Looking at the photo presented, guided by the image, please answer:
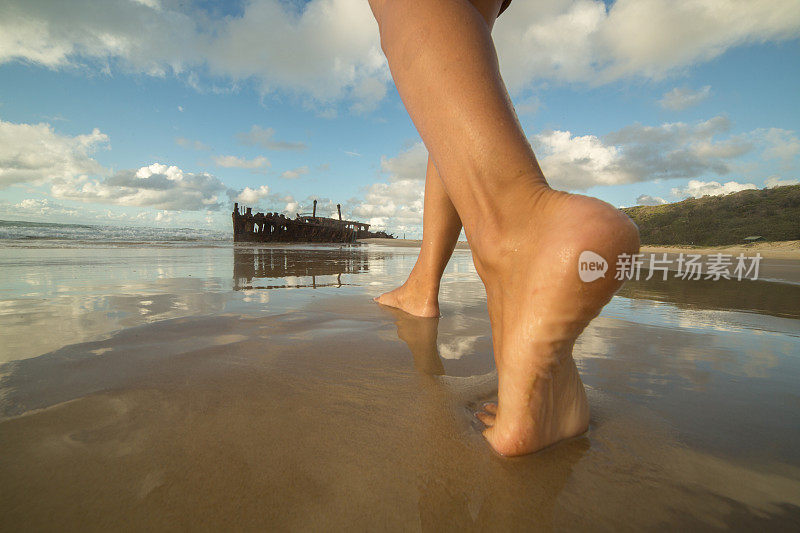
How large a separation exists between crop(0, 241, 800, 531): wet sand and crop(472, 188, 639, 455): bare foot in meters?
0.04

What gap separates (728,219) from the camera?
15.0 m

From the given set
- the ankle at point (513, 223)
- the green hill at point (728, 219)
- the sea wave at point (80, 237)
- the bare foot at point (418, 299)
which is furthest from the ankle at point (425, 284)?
the green hill at point (728, 219)

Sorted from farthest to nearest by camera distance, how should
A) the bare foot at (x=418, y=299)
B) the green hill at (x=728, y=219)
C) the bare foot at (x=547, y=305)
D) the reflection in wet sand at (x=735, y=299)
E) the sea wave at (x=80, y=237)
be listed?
the green hill at (x=728, y=219)
the sea wave at (x=80, y=237)
the reflection in wet sand at (x=735, y=299)
the bare foot at (x=418, y=299)
the bare foot at (x=547, y=305)

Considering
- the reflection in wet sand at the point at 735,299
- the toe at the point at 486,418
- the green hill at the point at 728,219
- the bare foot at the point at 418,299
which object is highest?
the green hill at the point at 728,219

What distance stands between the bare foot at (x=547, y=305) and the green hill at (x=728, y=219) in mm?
16517

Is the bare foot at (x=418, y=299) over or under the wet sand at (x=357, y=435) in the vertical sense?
over

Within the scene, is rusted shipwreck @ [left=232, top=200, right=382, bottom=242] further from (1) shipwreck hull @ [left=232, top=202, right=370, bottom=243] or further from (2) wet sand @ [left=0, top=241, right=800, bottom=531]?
A: (2) wet sand @ [left=0, top=241, right=800, bottom=531]

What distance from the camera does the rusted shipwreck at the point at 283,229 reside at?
66.2 feet

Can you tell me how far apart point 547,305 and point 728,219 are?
20.0 metres

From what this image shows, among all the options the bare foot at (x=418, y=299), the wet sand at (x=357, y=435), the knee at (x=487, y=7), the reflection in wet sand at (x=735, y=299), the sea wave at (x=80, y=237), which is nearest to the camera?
the wet sand at (x=357, y=435)

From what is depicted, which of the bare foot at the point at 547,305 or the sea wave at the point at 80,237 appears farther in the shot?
the sea wave at the point at 80,237

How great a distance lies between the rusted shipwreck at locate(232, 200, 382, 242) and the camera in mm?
20172

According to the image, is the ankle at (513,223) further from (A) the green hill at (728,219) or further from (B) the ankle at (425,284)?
(A) the green hill at (728,219)

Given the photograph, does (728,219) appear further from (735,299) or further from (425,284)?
(425,284)
